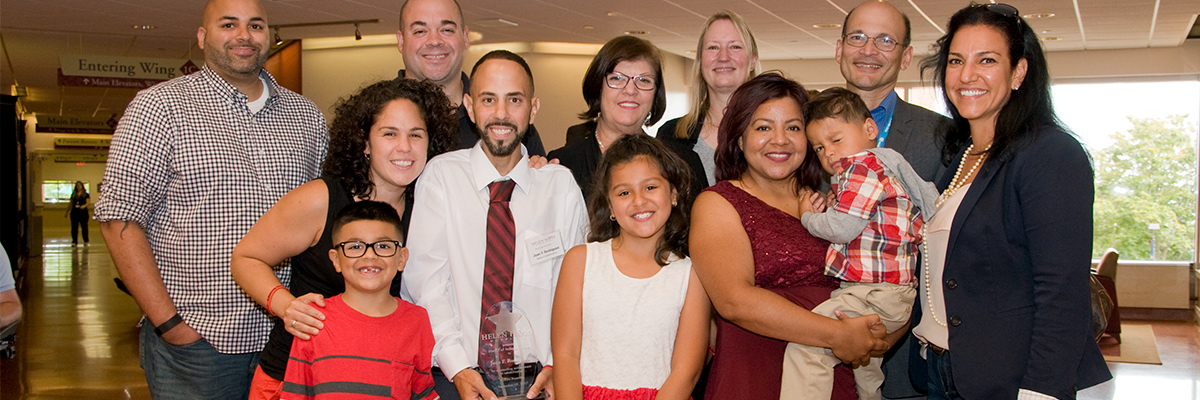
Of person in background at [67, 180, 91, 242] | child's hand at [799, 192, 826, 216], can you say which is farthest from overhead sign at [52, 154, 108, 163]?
child's hand at [799, 192, 826, 216]

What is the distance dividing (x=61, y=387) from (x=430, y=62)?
5.21 meters

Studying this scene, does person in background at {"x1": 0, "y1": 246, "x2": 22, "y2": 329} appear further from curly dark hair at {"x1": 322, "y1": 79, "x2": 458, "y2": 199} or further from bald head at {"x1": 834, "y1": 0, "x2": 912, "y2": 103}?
bald head at {"x1": 834, "y1": 0, "x2": 912, "y2": 103}

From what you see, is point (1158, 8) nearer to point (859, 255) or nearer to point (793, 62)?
point (793, 62)

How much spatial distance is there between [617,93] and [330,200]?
113cm

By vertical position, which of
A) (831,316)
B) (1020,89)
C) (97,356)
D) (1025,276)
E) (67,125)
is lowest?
(97,356)

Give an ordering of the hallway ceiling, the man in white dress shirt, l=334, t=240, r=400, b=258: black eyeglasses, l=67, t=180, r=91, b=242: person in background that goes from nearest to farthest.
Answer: l=334, t=240, r=400, b=258: black eyeglasses, the man in white dress shirt, the hallway ceiling, l=67, t=180, r=91, b=242: person in background

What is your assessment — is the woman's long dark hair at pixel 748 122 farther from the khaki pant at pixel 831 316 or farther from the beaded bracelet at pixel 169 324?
the beaded bracelet at pixel 169 324

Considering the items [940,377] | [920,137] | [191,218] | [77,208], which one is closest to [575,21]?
[920,137]

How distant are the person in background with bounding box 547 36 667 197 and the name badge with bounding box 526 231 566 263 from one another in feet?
1.48

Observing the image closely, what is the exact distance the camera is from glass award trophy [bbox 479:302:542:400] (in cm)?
230

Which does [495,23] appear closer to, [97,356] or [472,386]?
[97,356]

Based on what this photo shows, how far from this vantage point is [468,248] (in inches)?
95.0

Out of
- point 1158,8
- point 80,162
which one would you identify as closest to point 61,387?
point 1158,8

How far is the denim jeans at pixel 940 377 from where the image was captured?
2.26 m
